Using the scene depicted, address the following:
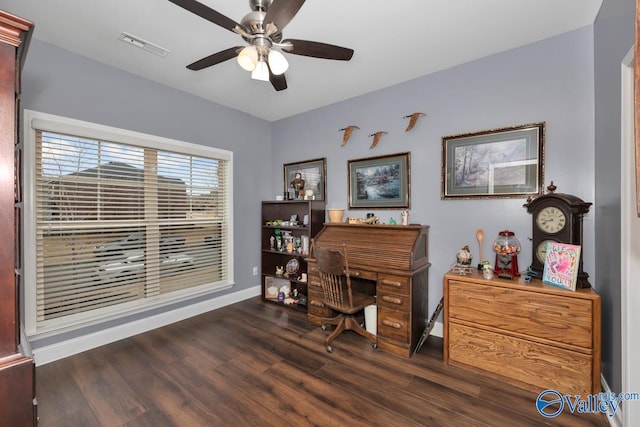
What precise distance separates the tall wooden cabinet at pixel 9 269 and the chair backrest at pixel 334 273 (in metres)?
1.86

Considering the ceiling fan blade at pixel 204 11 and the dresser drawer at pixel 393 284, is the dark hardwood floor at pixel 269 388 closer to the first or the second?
the dresser drawer at pixel 393 284

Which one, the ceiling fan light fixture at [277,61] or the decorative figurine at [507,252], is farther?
the decorative figurine at [507,252]

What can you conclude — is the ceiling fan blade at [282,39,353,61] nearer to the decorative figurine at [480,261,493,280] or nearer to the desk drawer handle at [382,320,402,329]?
the decorative figurine at [480,261,493,280]

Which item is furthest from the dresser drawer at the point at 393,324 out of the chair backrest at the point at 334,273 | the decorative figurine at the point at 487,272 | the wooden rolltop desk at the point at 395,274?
the decorative figurine at the point at 487,272

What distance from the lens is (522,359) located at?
1.95m

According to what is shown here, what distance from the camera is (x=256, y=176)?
13.5 ft

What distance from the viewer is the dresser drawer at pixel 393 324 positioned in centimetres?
242

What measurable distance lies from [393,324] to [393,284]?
368mm

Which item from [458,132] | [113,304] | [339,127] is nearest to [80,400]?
[113,304]

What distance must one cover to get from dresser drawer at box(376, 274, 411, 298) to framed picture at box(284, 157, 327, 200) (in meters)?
1.54

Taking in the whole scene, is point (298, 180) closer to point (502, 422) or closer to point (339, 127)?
point (339, 127)

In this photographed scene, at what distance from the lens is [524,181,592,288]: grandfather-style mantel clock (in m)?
1.97

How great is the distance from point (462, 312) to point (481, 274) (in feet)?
1.22

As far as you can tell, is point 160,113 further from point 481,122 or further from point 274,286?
point 481,122
